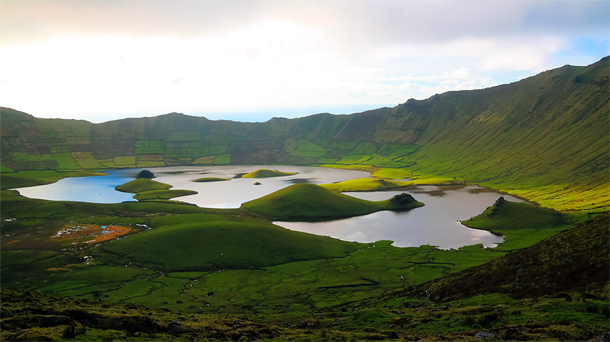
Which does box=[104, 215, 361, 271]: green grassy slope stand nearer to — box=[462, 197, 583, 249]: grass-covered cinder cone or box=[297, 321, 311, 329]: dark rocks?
box=[462, 197, 583, 249]: grass-covered cinder cone

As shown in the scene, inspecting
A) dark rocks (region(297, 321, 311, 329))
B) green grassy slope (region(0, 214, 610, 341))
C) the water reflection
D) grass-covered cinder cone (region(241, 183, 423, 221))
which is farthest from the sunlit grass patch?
dark rocks (region(297, 321, 311, 329))

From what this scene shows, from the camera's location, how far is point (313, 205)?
16725 centimetres

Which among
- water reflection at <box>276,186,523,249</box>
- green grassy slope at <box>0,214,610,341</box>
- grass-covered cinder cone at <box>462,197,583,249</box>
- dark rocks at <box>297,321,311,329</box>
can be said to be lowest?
water reflection at <box>276,186,523,249</box>

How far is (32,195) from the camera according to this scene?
19912 centimetres

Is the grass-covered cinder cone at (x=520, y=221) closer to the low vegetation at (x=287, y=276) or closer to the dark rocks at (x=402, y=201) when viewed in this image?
the low vegetation at (x=287, y=276)

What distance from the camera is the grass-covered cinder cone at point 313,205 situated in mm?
162125

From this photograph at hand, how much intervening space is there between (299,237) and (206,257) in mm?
27999

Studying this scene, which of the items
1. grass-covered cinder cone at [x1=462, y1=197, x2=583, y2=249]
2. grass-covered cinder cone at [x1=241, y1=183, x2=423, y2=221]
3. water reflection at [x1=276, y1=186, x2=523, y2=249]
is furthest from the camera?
grass-covered cinder cone at [x1=241, y1=183, x2=423, y2=221]

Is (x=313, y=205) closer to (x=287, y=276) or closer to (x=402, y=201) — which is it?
(x=402, y=201)

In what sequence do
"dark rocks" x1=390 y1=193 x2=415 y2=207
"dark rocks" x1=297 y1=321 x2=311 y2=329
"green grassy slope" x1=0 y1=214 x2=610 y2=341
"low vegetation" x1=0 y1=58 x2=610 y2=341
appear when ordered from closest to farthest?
"green grassy slope" x1=0 y1=214 x2=610 y2=341, "low vegetation" x1=0 y1=58 x2=610 y2=341, "dark rocks" x1=297 y1=321 x2=311 y2=329, "dark rocks" x1=390 y1=193 x2=415 y2=207

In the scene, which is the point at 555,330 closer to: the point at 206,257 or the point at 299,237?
the point at 206,257

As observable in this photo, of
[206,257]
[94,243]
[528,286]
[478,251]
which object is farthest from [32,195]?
[528,286]

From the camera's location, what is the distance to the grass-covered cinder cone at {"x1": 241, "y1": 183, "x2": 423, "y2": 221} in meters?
162

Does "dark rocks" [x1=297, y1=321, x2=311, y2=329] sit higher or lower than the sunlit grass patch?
higher
